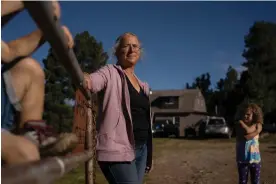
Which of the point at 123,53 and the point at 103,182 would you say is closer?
the point at 123,53

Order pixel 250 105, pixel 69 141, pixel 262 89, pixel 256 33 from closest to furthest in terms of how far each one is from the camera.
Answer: pixel 69 141
pixel 250 105
pixel 262 89
pixel 256 33

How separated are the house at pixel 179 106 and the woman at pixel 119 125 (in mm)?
49374

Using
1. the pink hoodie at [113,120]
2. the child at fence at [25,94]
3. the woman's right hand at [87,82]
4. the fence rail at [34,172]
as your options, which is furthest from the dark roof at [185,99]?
the fence rail at [34,172]

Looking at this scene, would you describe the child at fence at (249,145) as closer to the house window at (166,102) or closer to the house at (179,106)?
the house at (179,106)

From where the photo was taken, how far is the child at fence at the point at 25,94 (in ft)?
4.50

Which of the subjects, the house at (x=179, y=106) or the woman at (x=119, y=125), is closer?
the woman at (x=119, y=125)

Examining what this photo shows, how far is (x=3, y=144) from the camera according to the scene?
3.89ft

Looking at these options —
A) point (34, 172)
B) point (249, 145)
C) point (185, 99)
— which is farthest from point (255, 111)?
point (185, 99)

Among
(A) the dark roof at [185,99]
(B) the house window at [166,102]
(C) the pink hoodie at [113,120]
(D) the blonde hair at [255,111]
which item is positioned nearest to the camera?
(C) the pink hoodie at [113,120]

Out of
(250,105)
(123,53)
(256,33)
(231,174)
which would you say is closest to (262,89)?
(256,33)

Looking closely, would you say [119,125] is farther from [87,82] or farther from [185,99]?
[185,99]

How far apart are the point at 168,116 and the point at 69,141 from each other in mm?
52630

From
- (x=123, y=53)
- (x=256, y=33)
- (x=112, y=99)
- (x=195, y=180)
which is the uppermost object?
(x=256, y=33)

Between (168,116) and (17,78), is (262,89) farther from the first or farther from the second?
(17,78)
